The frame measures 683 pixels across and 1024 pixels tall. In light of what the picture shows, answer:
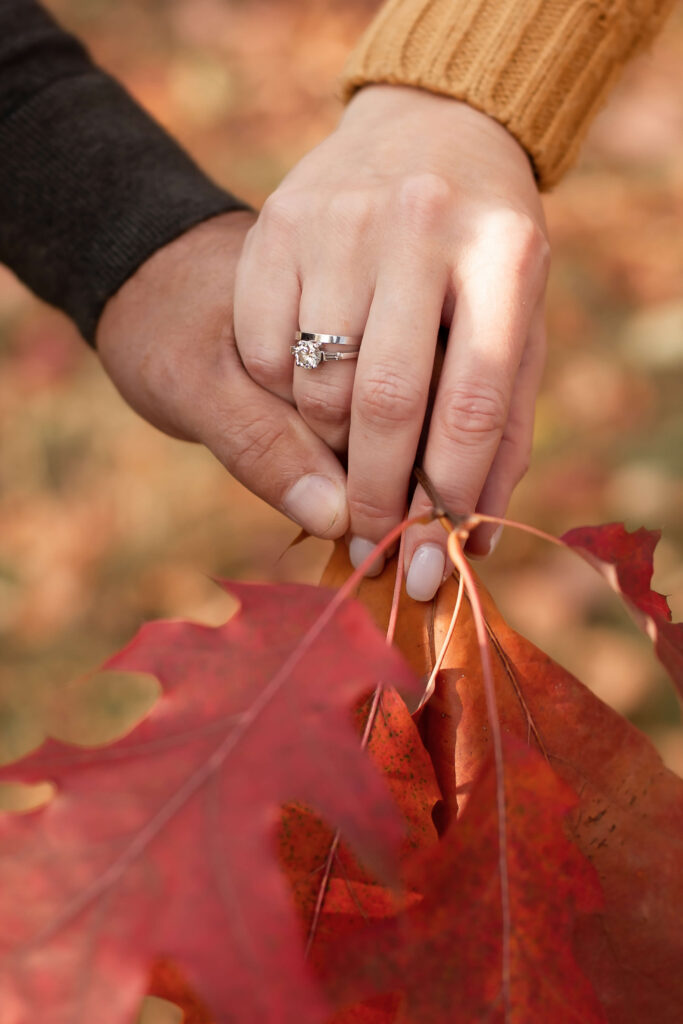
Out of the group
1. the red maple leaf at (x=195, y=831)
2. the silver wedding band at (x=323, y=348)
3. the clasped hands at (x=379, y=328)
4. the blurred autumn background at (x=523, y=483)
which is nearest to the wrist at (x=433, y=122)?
the clasped hands at (x=379, y=328)

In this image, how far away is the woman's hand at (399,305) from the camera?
854 mm

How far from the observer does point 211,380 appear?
995mm

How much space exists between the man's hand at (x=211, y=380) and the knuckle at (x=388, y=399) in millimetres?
112

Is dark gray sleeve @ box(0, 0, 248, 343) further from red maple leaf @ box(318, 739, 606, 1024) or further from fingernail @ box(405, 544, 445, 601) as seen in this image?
red maple leaf @ box(318, 739, 606, 1024)

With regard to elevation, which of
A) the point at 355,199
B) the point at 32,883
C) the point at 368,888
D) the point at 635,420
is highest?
the point at 355,199

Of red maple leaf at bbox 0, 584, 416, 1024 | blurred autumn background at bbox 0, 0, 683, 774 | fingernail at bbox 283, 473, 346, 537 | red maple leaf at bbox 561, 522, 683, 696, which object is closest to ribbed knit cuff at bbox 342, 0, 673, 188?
fingernail at bbox 283, 473, 346, 537

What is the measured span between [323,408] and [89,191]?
56 centimetres

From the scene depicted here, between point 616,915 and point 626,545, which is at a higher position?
point 626,545

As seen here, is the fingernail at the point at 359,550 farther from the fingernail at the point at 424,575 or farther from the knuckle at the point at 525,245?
the knuckle at the point at 525,245

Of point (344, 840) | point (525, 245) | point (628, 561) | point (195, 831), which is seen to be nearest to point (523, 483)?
point (525, 245)

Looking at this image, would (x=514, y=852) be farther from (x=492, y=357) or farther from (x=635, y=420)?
(x=635, y=420)

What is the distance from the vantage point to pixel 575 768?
70cm

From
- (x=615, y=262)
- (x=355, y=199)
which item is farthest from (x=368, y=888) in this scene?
(x=615, y=262)

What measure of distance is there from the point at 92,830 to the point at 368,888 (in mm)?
250
